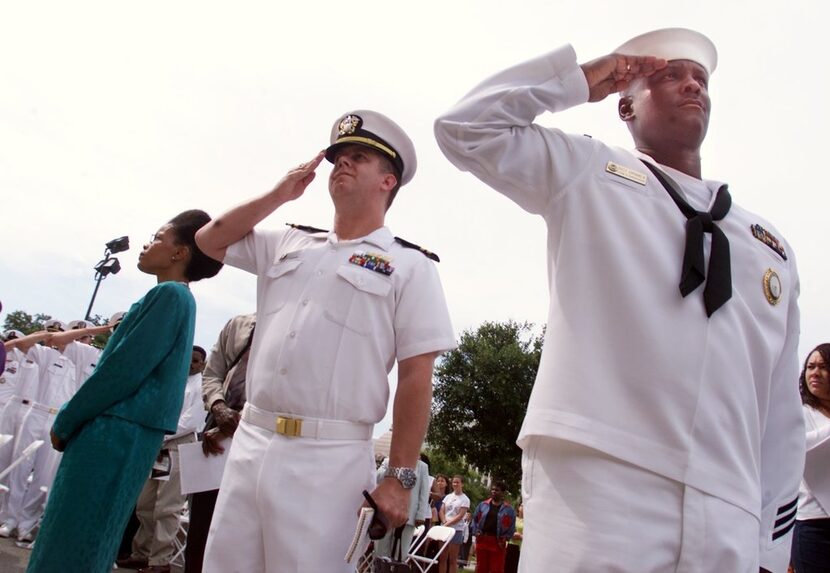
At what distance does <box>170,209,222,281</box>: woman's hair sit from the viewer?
3531 millimetres

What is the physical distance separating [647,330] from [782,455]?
2.09 ft

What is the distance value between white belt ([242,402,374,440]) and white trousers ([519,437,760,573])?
1.03 meters

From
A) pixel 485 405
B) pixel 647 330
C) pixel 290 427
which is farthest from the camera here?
pixel 485 405

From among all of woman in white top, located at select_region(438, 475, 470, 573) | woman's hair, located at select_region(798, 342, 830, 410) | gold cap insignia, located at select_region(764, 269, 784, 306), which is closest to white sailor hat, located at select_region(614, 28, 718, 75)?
gold cap insignia, located at select_region(764, 269, 784, 306)

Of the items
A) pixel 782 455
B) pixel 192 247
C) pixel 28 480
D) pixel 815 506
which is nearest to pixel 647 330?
pixel 782 455

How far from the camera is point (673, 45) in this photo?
2.18 meters

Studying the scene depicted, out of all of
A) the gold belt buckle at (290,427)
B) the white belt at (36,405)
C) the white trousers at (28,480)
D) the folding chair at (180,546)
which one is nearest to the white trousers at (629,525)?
the gold belt buckle at (290,427)

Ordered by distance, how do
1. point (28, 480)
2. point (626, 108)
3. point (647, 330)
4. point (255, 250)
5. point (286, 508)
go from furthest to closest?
point (28, 480) → point (255, 250) → point (286, 508) → point (626, 108) → point (647, 330)

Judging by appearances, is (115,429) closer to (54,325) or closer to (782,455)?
(782,455)

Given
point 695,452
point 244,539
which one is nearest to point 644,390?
point 695,452

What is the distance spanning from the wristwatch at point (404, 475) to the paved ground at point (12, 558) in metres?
4.48

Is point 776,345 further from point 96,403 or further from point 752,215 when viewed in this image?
point 96,403

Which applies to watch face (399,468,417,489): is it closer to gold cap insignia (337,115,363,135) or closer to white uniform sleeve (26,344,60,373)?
gold cap insignia (337,115,363,135)

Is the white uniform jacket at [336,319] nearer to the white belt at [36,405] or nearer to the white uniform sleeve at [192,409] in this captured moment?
the white uniform sleeve at [192,409]
